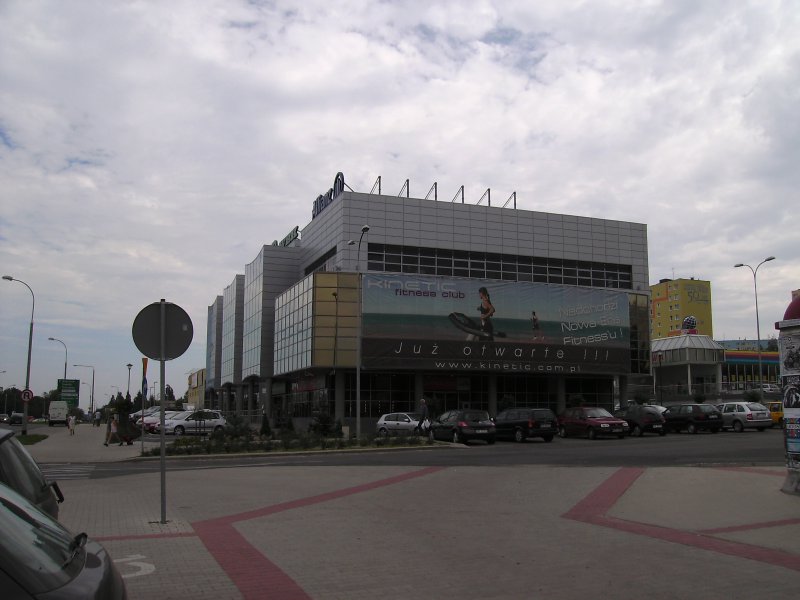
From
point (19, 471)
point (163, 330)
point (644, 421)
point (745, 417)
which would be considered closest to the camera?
point (19, 471)

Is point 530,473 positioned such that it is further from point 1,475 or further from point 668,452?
point 1,475

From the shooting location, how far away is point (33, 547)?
→ 282cm

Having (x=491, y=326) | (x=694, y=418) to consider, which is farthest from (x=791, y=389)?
(x=491, y=326)

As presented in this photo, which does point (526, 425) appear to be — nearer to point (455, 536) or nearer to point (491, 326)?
point (491, 326)

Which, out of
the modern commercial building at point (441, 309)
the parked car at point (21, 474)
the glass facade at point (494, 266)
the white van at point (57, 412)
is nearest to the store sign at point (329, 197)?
the modern commercial building at point (441, 309)

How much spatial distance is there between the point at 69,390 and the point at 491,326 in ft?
197

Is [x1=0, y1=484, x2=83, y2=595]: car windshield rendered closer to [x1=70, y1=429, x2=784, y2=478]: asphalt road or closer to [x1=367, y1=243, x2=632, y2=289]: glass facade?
[x1=70, y1=429, x2=784, y2=478]: asphalt road

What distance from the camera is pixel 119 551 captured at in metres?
7.71

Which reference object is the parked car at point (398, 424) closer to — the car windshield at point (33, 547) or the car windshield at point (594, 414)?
the car windshield at point (594, 414)

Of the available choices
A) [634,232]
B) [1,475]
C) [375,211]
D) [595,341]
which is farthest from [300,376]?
[1,475]

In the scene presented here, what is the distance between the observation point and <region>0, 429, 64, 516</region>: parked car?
4938 millimetres

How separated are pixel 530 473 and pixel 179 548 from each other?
9.61 meters

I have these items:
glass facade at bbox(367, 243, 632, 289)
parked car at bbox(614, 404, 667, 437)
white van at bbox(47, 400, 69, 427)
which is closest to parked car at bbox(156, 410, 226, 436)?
glass facade at bbox(367, 243, 632, 289)

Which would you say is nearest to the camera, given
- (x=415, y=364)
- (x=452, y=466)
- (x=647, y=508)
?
(x=647, y=508)
